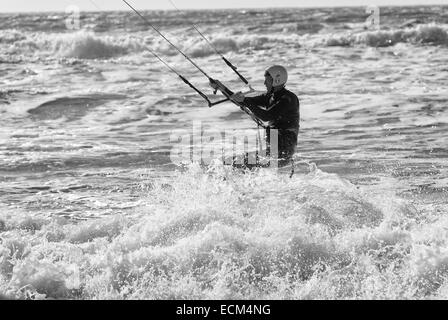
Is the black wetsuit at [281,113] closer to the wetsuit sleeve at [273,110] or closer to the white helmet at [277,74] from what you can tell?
the wetsuit sleeve at [273,110]

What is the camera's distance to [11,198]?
35.7ft

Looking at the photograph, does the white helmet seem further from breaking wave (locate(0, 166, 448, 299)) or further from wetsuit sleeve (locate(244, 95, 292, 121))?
breaking wave (locate(0, 166, 448, 299))

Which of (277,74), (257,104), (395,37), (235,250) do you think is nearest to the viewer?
(235,250)

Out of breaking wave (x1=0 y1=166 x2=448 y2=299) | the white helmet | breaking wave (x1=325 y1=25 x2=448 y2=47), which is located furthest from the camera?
breaking wave (x1=325 y1=25 x2=448 y2=47)

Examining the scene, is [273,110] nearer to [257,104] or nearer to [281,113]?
[281,113]

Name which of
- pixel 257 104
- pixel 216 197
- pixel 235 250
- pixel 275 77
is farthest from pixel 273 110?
pixel 235 250

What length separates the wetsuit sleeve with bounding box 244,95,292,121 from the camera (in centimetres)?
981

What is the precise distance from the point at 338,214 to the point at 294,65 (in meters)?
20.5

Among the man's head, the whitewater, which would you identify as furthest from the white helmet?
the whitewater

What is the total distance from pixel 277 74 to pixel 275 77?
Answer: 0.05m

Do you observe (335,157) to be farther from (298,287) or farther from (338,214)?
(298,287)

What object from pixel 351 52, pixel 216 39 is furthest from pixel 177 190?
pixel 216 39

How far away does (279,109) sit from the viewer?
32.4 ft

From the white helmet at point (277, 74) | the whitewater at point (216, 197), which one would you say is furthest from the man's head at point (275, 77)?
the whitewater at point (216, 197)
